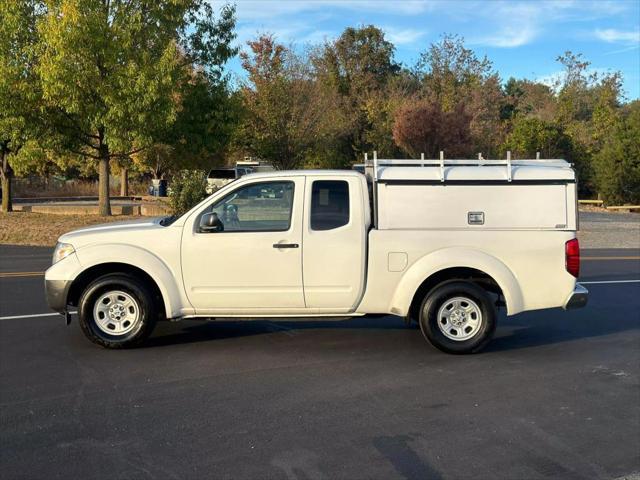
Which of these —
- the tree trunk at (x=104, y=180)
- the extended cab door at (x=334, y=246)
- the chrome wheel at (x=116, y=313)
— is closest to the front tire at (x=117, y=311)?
the chrome wheel at (x=116, y=313)

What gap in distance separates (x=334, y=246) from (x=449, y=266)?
120cm

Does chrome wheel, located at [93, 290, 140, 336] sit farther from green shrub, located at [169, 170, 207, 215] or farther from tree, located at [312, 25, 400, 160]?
tree, located at [312, 25, 400, 160]

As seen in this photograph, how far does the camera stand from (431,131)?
33.0m

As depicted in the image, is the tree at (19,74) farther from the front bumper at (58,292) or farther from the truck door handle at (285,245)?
the truck door handle at (285,245)

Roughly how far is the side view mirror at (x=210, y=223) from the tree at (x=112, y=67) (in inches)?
481

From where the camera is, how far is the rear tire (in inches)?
267

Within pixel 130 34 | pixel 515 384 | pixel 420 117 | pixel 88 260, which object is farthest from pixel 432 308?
pixel 420 117

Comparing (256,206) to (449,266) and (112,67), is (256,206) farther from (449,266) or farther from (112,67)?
(112,67)

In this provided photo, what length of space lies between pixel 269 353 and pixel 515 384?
8.23 feet

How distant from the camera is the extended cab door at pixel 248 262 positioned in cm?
672

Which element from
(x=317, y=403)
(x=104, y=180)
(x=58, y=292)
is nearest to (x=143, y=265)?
(x=58, y=292)

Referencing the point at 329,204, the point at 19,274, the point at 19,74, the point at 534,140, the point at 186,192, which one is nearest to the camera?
the point at 329,204

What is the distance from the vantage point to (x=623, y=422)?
504cm

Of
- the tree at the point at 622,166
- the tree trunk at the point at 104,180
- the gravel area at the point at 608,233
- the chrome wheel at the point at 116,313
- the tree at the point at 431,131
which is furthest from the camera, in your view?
the tree at the point at 622,166
